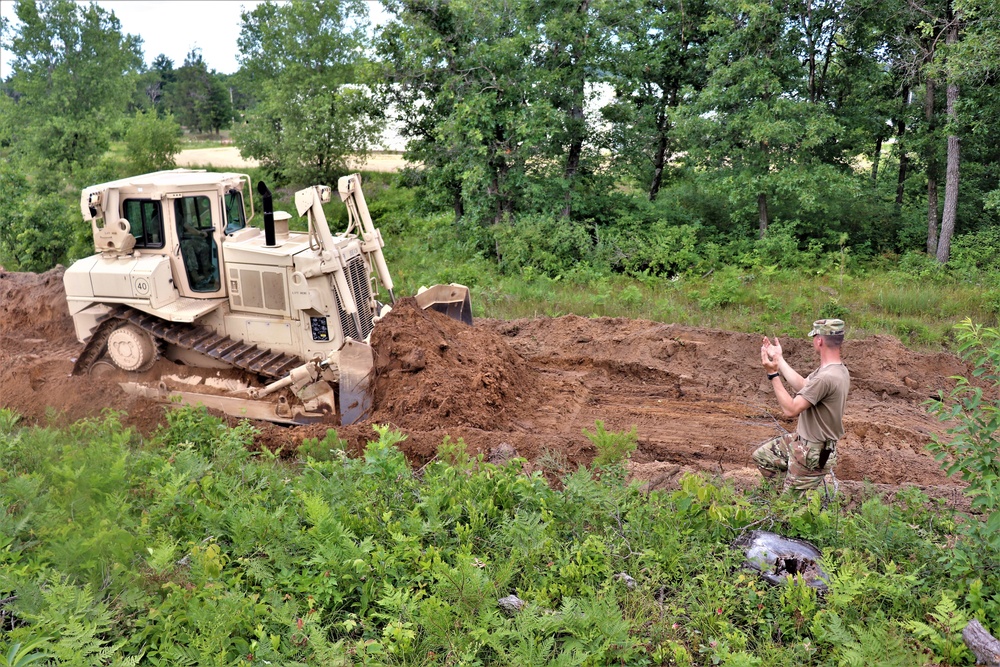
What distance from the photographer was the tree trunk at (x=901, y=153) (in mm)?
16389

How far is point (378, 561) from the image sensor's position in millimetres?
4926

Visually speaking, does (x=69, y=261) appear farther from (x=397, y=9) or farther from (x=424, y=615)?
(x=424, y=615)

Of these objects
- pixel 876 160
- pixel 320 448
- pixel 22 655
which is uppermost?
pixel 876 160

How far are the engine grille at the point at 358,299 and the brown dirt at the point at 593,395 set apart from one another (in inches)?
16.8

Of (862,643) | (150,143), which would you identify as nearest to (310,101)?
(150,143)

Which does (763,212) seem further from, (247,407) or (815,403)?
(247,407)

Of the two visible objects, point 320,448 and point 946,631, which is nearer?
point 946,631

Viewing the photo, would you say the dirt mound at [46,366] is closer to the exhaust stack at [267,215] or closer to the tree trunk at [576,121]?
the exhaust stack at [267,215]

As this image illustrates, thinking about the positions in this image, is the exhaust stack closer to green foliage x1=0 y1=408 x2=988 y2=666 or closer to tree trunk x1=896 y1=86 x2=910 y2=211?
green foliage x1=0 y1=408 x2=988 y2=666

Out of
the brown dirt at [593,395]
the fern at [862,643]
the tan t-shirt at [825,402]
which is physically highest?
the tan t-shirt at [825,402]

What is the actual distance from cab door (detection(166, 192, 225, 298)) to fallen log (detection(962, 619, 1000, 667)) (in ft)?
27.3

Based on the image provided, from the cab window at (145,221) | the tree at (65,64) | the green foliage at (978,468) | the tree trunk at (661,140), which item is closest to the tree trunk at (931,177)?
the tree trunk at (661,140)

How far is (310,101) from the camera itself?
2247cm

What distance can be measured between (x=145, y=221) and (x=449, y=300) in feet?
13.1
